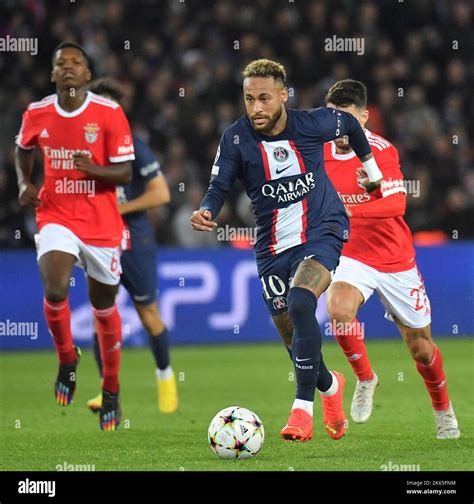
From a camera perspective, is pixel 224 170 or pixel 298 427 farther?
pixel 224 170

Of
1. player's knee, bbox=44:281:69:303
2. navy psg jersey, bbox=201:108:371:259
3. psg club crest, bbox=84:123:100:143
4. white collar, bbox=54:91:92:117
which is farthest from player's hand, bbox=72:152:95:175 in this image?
navy psg jersey, bbox=201:108:371:259

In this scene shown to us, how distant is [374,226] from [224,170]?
56.7 inches

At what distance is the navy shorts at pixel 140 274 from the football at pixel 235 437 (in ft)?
10.5

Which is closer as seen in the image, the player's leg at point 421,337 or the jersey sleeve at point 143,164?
the player's leg at point 421,337

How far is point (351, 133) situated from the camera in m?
7.36

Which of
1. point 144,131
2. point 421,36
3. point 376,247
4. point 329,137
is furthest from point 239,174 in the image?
point 421,36

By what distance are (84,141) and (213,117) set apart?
770 centimetres

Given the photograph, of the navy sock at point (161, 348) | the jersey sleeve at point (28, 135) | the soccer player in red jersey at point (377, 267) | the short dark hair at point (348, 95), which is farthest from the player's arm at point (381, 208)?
the navy sock at point (161, 348)

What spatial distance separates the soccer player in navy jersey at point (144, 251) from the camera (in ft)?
31.4

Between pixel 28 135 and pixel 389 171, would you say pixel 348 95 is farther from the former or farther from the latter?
pixel 28 135

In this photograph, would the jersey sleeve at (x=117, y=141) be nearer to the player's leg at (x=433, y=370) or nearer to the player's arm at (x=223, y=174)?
the player's arm at (x=223, y=174)

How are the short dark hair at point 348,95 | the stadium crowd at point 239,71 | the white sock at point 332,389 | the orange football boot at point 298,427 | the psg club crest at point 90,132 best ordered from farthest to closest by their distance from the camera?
the stadium crowd at point 239,71 < the psg club crest at point 90,132 < the short dark hair at point 348,95 < the white sock at point 332,389 < the orange football boot at point 298,427

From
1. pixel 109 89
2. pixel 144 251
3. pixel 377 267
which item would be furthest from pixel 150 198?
pixel 377 267

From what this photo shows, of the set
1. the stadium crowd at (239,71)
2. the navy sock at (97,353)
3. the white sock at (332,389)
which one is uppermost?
the stadium crowd at (239,71)
